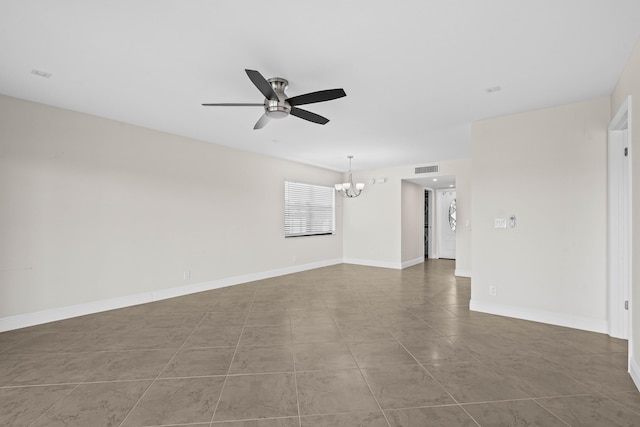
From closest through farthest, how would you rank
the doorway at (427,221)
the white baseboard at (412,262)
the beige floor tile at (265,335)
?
1. the beige floor tile at (265,335)
2. the white baseboard at (412,262)
3. the doorway at (427,221)

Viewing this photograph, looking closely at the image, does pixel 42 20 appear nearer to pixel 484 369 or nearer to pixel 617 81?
pixel 484 369

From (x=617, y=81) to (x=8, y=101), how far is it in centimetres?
646

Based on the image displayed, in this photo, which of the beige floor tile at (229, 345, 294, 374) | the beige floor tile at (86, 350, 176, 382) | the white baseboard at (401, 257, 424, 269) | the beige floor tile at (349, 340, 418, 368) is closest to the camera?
the beige floor tile at (86, 350, 176, 382)

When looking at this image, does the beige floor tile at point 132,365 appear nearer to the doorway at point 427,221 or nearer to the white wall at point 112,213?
the white wall at point 112,213

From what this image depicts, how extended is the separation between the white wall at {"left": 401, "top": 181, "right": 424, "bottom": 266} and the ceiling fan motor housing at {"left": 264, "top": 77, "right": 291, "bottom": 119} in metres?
5.31

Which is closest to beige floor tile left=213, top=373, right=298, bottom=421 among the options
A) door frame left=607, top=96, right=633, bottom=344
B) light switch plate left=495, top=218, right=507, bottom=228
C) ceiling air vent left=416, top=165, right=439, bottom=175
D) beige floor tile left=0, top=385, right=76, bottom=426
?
beige floor tile left=0, top=385, right=76, bottom=426

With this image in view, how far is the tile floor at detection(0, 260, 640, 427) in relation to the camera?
6.40 feet

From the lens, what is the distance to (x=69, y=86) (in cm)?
317

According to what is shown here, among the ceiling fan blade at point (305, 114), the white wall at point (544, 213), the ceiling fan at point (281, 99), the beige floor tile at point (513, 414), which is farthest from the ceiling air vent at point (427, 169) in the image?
the beige floor tile at point (513, 414)

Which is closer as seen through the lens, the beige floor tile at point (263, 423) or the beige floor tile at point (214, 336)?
the beige floor tile at point (263, 423)

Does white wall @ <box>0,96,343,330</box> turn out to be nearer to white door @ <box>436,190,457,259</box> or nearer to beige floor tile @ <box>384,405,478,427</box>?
beige floor tile @ <box>384,405,478,427</box>

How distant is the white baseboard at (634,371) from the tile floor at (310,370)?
0.06m

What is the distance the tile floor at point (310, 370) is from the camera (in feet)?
6.40

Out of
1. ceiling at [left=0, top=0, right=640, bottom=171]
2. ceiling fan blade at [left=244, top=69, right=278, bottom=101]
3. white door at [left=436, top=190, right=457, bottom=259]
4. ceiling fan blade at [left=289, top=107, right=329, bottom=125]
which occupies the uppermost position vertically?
ceiling at [left=0, top=0, right=640, bottom=171]
